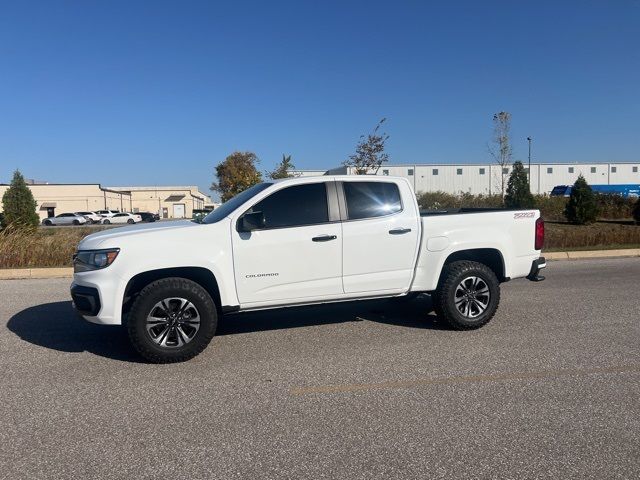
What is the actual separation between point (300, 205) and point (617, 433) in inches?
144

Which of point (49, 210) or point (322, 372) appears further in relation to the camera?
point (49, 210)

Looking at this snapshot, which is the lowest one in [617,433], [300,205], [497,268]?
[617,433]

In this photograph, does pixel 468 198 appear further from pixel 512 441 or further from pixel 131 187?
pixel 131 187

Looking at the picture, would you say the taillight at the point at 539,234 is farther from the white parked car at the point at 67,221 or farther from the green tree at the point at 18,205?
the white parked car at the point at 67,221

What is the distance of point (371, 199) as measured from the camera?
6.00 m

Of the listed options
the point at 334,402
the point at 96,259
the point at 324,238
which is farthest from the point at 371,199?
the point at 96,259

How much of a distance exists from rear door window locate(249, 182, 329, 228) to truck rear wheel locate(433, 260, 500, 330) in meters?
1.72

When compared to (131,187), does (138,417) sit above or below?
below

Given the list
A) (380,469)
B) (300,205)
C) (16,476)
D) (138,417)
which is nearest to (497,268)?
(300,205)

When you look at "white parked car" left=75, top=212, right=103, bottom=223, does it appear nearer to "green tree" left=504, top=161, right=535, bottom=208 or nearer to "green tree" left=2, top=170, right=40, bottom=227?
"green tree" left=2, top=170, right=40, bottom=227

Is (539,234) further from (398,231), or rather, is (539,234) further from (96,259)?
(96,259)

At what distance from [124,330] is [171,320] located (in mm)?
1598

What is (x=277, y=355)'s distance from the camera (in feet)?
17.6

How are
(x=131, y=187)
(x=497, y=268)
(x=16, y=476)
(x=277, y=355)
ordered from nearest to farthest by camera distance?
(x=16, y=476), (x=277, y=355), (x=497, y=268), (x=131, y=187)
